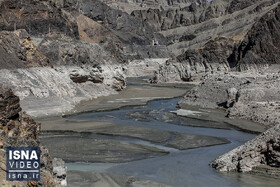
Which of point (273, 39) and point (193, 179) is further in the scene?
point (273, 39)

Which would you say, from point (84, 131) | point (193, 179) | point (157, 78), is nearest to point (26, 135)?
point (193, 179)

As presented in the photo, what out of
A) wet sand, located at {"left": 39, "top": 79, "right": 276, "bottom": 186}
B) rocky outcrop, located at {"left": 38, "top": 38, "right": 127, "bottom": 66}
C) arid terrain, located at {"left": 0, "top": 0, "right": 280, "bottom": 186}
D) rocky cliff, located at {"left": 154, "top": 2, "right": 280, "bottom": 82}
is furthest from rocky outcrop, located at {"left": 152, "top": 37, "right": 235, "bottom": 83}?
wet sand, located at {"left": 39, "top": 79, "right": 276, "bottom": 186}

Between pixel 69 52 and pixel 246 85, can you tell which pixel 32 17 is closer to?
pixel 69 52

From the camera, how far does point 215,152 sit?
2233 cm

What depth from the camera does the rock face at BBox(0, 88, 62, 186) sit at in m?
11.2

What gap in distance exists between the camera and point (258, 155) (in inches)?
696

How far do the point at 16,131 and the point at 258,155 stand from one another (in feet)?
35.2

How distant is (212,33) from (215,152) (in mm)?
137696

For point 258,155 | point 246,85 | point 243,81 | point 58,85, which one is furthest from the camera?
point 58,85

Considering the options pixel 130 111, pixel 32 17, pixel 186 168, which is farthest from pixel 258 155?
pixel 32 17

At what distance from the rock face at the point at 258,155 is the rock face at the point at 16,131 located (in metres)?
8.66

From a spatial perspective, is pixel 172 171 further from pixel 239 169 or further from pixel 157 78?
pixel 157 78

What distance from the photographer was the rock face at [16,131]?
1123 centimetres

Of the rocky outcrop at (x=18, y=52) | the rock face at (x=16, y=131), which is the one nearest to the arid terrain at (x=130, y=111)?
the rock face at (x=16, y=131)
